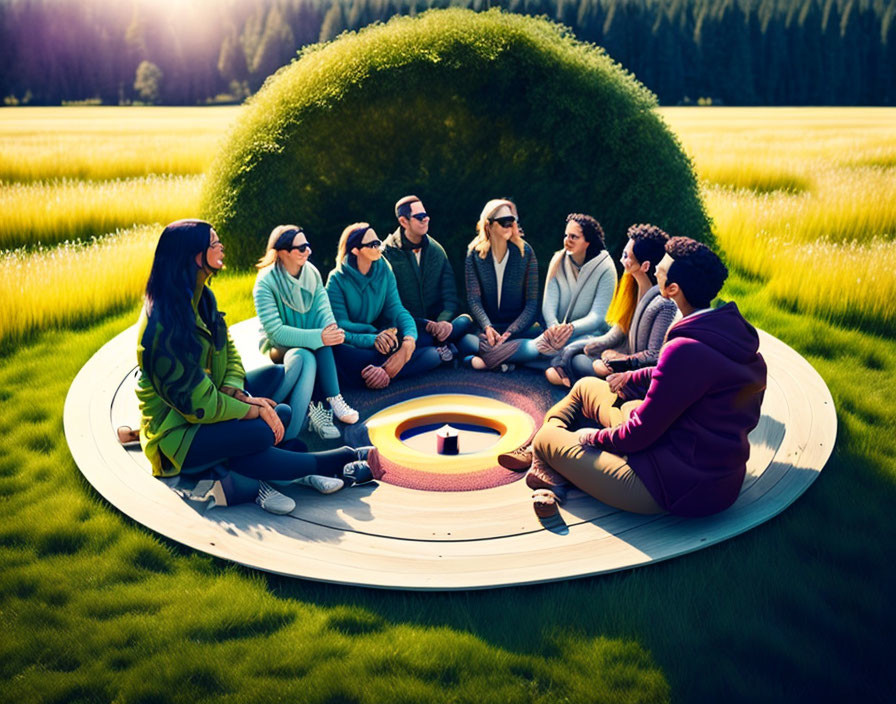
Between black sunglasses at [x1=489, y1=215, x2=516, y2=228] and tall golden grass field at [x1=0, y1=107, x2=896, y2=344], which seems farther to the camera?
tall golden grass field at [x1=0, y1=107, x2=896, y2=344]

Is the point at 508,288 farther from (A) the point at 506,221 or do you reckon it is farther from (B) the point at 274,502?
(B) the point at 274,502

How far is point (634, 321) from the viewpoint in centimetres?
654

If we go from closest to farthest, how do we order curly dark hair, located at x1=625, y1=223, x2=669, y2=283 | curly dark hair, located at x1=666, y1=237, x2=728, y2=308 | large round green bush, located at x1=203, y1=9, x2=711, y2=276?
1. curly dark hair, located at x1=666, y1=237, x2=728, y2=308
2. curly dark hair, located at x1=625, y1=223, x2=669, y2=283
3. large round green bush, located at x1=203, y1=9, x2=711, y2=276

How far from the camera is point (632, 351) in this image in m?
6.65

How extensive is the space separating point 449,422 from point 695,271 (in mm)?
2979

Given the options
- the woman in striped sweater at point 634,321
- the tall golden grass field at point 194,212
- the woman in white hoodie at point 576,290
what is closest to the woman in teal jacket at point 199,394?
the woman in striped sweater at point 634,321

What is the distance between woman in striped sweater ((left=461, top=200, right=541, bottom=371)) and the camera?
25.6 feet

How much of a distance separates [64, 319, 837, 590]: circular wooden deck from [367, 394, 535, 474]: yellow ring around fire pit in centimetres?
44

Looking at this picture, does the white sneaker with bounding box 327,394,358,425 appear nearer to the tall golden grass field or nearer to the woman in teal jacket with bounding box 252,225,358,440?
the woman in teal jacket with bounding box 252,225,358,440

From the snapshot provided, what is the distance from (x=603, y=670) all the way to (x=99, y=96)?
79.2m

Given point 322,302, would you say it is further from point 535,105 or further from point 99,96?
point 99,96

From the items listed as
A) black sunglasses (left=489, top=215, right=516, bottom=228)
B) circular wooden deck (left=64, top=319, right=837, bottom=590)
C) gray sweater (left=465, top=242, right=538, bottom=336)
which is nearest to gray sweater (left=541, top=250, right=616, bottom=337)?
gray sweater (left=465, top=242, right=538, bottom=336)

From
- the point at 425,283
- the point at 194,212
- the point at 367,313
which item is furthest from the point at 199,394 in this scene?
the point at 194,212

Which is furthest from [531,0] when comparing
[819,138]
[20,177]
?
[20,177]
